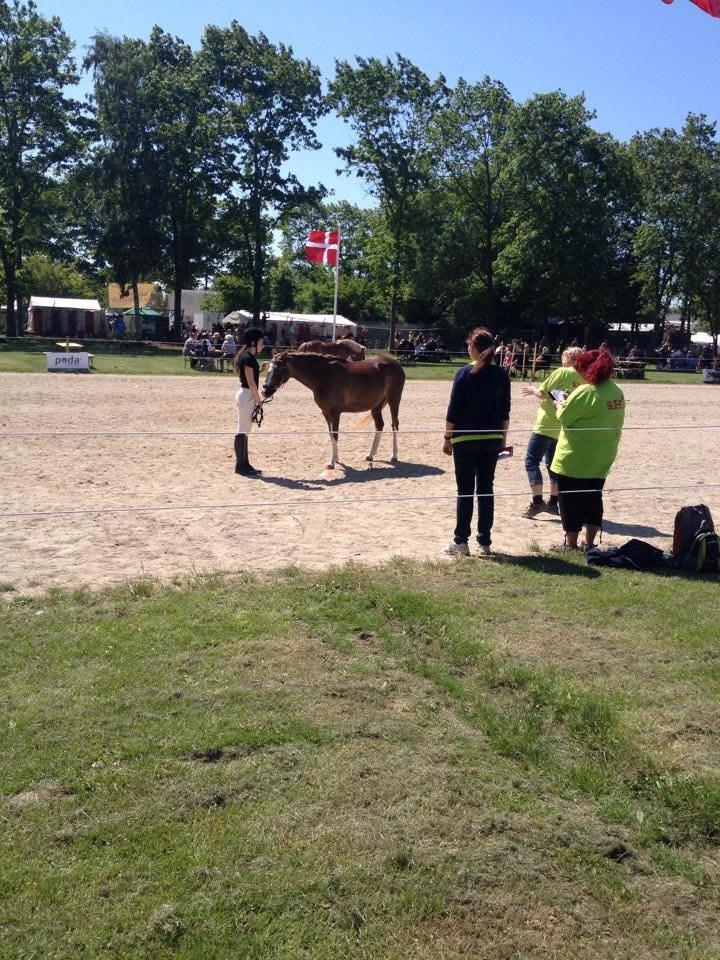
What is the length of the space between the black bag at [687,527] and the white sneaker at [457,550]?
1964 mm

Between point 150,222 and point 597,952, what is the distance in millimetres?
56268

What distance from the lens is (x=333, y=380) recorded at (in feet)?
43.2

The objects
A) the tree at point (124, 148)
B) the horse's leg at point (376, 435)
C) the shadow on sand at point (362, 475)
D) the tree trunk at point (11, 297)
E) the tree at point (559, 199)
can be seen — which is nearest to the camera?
the shadow on sand at point (362, 475)

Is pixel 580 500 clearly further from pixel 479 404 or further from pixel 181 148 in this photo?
pixel 181 148

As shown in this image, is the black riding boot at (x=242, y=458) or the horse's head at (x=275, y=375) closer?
the black riding boot at (x=242, y=458)

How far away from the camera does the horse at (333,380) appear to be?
13008 millimetres

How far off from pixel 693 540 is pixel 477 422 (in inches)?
90.3

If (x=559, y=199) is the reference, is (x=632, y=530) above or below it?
below

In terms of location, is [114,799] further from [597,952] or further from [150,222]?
[150,222]

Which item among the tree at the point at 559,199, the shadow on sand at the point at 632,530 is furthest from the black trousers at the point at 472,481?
the tree at the point at 559,199

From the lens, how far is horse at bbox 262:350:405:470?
13.0 metres

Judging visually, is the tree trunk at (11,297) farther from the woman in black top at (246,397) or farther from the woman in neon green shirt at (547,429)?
the woman in neon green shirt at (547,429)

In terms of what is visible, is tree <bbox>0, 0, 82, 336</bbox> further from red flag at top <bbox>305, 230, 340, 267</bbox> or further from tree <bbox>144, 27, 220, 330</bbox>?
red flag at top <bbox>305, 230, 340, 267</bbox>

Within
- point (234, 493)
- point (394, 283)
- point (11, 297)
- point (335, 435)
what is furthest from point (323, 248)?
point (234, 493)
